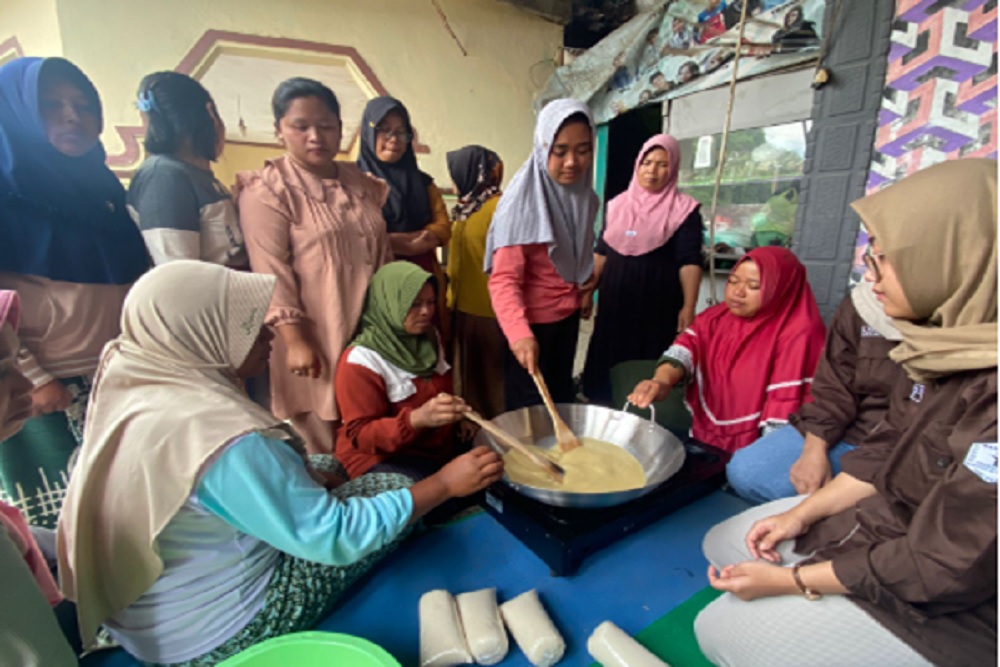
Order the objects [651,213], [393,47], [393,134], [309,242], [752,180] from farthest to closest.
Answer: [393,47] → [752,180] → [651,213] → [393,134] → [309,242]

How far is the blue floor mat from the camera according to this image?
1.09m

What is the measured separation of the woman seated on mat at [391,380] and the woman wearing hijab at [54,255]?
2.49 feet

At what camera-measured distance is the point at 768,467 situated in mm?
1423

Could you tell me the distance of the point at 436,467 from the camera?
1620mm

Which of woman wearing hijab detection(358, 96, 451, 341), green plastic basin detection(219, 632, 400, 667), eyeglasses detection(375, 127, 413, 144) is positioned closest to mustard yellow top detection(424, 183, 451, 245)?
woman wearing hijab detection(358, 96, 451, 341)

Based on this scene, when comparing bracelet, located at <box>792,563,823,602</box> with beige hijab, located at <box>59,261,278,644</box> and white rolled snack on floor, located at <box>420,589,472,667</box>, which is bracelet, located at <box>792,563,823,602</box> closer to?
white rolled snack on floor, located at <box>420,589,472,667</box>

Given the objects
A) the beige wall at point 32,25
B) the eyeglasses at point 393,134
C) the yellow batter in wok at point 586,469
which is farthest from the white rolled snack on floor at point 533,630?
the beige wall at point 32,25

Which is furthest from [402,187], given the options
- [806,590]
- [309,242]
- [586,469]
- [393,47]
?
[393,47]

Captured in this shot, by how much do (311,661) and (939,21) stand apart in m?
2.89

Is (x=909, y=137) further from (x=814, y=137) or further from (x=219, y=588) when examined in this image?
(x=219, y=588)

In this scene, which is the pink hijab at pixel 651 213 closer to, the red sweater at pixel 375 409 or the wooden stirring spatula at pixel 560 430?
the wooden stirring spatula at pixel 560 430

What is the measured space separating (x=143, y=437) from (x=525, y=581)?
0.91 metres

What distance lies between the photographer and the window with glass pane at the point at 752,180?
2.90m

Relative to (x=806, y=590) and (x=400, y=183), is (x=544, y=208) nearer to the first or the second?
(x=400, y=183)
